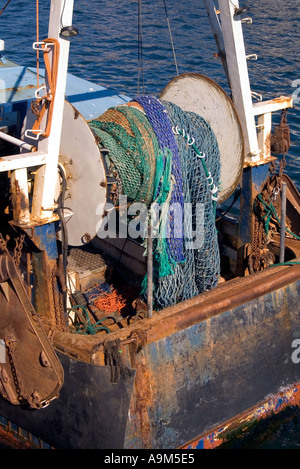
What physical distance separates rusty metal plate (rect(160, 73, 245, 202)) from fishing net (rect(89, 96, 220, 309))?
0.30 metres

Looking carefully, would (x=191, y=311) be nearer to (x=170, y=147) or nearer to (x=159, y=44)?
(x=170, y=147)

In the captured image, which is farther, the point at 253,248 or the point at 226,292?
the point at 253,248

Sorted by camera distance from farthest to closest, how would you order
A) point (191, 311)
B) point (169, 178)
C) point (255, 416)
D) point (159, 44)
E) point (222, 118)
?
point (159, 44) < point (222, 118) < point (255, 416) < point (169, 178) < point (191, 311)

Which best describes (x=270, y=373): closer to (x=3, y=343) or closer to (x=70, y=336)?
(x=70, y=336)

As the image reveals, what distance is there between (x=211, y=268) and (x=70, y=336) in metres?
1.77

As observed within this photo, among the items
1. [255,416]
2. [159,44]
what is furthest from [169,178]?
[159,44]

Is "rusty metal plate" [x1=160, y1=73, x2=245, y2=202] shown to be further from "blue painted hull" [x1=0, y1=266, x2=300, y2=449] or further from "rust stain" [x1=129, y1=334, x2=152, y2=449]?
"rust stain" [x1=129, y1=334, x2=152, y2=449]

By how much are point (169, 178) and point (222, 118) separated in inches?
48.4

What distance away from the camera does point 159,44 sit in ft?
68.9

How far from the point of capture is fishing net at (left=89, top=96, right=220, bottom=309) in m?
6.00

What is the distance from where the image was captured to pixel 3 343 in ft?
18.4

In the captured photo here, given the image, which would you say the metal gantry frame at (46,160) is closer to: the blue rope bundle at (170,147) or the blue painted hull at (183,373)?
the blue rope bundle at (170,147)

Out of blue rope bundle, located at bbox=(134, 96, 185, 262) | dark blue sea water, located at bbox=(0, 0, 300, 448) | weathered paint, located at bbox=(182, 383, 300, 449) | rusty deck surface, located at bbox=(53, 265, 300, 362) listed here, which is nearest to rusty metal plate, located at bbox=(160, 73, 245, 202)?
blue rope bundle, located at bbox=(134, 96, 185, 262)
